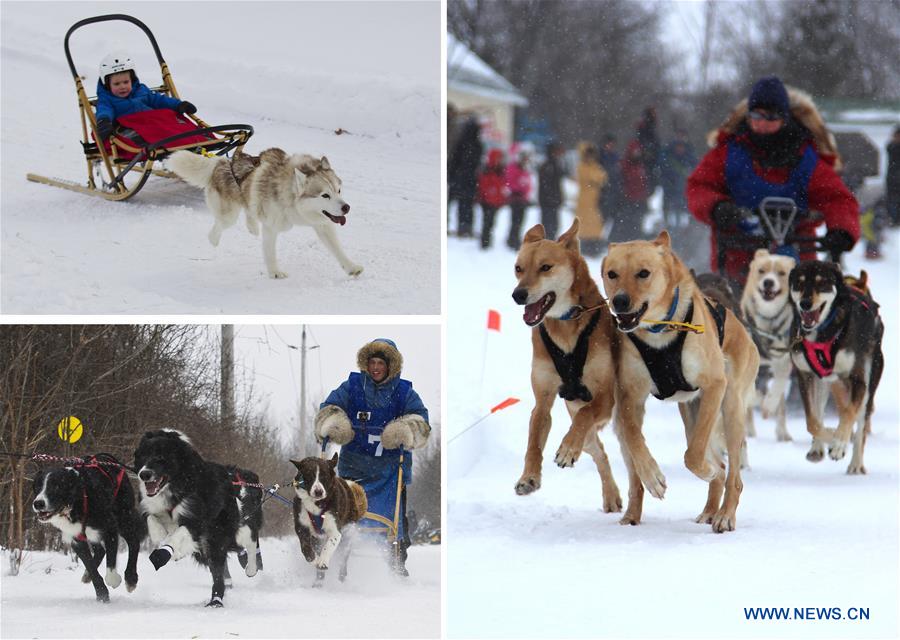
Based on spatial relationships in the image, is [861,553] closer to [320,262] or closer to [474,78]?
[320,262]

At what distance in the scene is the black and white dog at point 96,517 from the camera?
186 inches

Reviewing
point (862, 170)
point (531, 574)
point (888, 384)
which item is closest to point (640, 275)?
point (531, 574)

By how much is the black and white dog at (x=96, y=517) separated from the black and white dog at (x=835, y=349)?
300 cm

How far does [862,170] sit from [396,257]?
37.1ft

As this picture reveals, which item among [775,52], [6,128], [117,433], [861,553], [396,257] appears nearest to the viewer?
[861,553]

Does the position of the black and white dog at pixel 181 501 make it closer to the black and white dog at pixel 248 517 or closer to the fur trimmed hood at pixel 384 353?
the black and white dog at pixel 248 517

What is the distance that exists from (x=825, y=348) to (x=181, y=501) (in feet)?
9.56

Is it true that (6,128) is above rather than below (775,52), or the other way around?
below

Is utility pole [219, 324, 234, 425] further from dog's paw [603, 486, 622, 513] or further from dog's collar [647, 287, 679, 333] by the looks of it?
dog's collar [647, 287, 679, 333]

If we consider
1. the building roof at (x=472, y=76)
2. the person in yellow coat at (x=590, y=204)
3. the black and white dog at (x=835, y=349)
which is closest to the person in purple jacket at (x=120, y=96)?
the black and white dog at (x=835, y=349)

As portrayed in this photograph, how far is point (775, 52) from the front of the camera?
61.6 ft

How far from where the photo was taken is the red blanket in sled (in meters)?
5.51

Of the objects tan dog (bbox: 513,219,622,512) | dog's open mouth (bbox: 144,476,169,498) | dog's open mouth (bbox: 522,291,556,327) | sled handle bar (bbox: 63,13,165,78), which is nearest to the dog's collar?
A: tan dog (bbox: 513,219,622,512)

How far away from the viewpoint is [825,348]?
556cm
